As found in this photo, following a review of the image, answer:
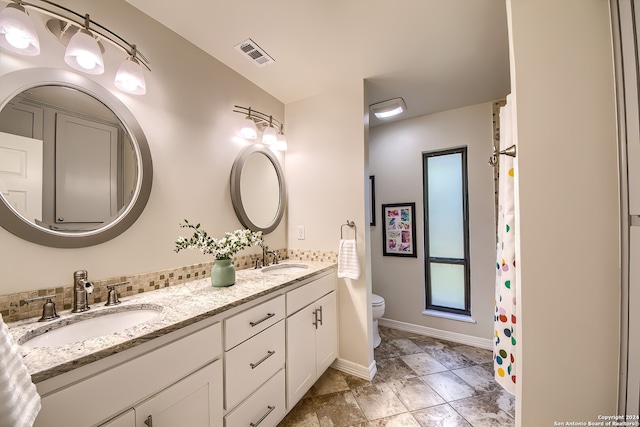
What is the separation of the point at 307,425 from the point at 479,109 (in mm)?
3125

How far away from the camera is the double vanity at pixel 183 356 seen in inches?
25.7

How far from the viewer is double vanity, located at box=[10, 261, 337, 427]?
0.65 meters

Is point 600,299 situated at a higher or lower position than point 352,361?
higher

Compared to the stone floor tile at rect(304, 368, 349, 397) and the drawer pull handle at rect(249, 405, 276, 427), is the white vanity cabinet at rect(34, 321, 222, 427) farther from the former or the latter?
the stone floor tile at rect(304, 368, 349, 397)

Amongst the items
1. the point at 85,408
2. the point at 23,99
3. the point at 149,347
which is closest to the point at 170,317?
the point at 149,347

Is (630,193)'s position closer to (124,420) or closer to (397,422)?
(397,422)

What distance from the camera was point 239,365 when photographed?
111 cm

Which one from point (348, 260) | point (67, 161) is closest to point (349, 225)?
point (348, 260)

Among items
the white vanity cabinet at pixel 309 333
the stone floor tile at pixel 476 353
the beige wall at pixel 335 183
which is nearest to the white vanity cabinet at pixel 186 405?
the white vanity cabinet at pixel 309 333

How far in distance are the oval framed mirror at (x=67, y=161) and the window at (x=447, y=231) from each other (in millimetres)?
2682

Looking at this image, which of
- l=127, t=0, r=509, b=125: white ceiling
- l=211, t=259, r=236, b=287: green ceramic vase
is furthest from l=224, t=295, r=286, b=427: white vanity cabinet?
l=127, t=0, r=509, b=125: white ceiling

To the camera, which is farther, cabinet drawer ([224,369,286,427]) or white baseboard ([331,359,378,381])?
white baseboard ([331,359,378,381])

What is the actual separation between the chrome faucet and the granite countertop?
0.11 ft

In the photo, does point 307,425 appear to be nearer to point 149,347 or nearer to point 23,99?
point 149,347
